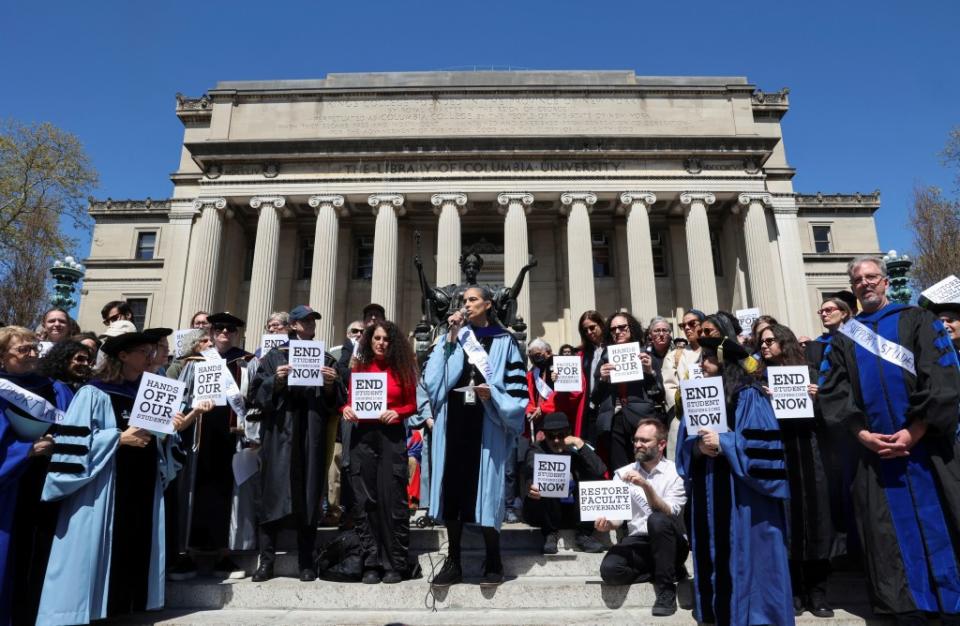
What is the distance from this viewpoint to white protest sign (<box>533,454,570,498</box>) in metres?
5.59

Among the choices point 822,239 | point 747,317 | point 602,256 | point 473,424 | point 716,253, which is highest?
point 822,239

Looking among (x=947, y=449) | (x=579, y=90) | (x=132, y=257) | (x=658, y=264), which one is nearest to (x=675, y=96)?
(x=579, y=90)

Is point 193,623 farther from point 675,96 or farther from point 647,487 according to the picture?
point 675,96

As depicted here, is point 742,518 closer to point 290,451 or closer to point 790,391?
point 790,391

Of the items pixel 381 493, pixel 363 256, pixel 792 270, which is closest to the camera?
pixel 381 493

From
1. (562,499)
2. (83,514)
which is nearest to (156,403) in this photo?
(83,514)

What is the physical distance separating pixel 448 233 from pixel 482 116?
24.8ft

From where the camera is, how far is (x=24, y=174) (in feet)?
90.3

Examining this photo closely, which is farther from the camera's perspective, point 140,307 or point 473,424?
point 140,307

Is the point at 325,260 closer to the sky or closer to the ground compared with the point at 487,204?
closer to the ground

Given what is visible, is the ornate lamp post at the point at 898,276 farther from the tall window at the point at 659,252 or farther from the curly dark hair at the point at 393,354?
the tall window at the point at 659,252

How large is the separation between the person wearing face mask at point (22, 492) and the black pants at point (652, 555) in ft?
14.6

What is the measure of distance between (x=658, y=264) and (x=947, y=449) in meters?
28.3

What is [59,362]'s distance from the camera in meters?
4.85
